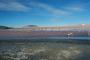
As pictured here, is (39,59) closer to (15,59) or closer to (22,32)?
(15,59)

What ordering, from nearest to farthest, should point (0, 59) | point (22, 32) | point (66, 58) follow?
point (0, 59), point (66, 58), point (22, 32)

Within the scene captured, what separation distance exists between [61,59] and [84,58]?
399cm

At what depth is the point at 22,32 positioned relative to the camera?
17612 cm

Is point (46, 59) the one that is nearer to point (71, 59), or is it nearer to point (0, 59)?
point (71, 59)

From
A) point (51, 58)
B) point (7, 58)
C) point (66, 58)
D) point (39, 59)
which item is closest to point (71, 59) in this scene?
point (66, 58)

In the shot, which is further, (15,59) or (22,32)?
(22,32)

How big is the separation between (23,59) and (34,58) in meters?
1.88

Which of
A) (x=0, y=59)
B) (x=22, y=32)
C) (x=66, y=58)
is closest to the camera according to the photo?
(x=0, y=59)

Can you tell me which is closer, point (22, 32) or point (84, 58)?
point (84, 58)

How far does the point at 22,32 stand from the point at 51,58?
14509 cm

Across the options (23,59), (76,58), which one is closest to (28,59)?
(23,59)

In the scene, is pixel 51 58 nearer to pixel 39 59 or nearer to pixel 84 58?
pixel 39 59

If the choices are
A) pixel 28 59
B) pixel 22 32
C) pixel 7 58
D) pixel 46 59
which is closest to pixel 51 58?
pixel 46 59

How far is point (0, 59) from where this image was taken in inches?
1200
